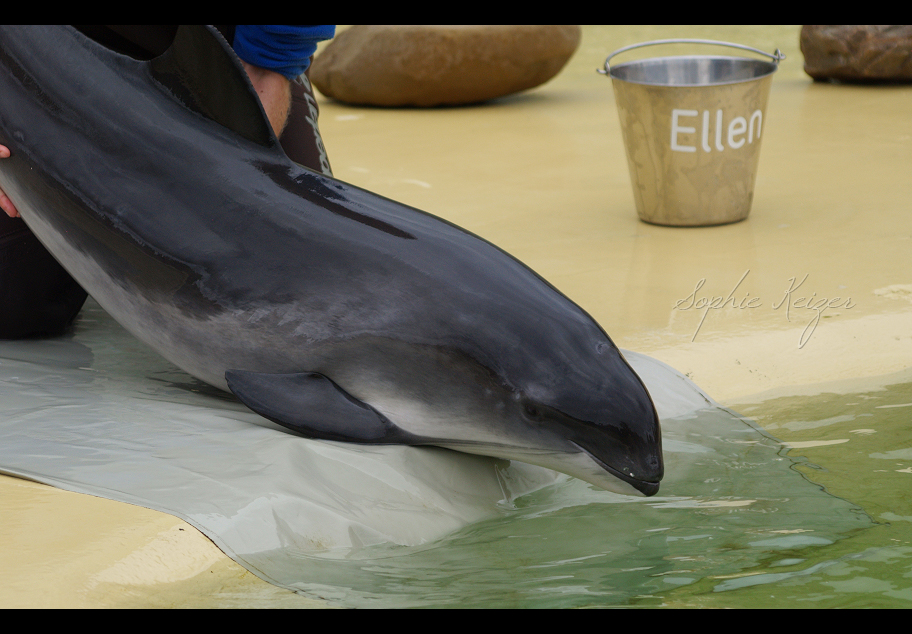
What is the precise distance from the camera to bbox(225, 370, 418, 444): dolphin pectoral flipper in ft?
9.93

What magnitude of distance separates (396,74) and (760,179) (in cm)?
372

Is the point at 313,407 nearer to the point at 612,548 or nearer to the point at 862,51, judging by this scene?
the point at 612,548

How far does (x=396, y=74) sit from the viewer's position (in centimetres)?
941

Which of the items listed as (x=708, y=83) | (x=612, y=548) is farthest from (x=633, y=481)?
(x=708, y=83)

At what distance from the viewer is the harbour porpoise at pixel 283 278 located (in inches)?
118

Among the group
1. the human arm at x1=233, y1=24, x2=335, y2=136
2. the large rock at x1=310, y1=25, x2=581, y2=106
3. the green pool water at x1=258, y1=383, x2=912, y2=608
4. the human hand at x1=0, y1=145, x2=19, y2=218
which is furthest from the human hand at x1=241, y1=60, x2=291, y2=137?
the large rock at x1=310, y1=25, x2=581, y2=106

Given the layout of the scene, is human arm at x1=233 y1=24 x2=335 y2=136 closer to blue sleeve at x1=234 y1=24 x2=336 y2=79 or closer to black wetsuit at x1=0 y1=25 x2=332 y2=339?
blue sleeve at x1=234 y1=24 x2=336 y2=79

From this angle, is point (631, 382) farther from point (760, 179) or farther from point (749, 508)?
point (760, 179)

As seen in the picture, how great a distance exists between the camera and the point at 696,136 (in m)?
5.71

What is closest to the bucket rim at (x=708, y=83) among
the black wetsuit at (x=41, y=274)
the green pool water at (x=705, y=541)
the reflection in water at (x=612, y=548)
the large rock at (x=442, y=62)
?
the green pool water at (x=705, y=541)

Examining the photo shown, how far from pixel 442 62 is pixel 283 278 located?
21.5ft

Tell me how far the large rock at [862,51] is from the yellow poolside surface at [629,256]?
0.20 meters

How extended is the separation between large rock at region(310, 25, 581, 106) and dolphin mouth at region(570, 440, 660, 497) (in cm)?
687

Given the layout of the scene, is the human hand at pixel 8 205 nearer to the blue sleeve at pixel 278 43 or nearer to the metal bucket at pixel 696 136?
the blue sleeve at pixel 278 43
